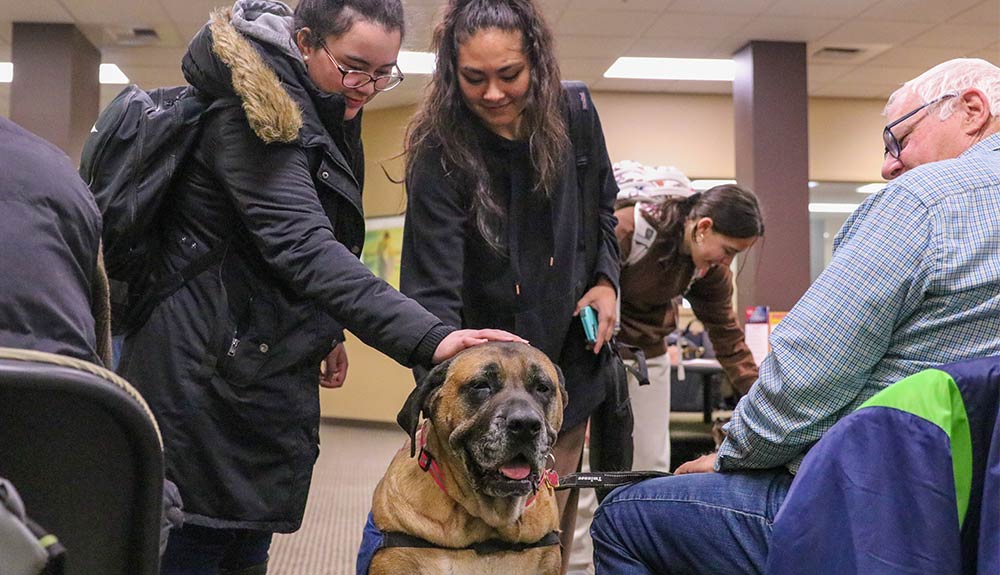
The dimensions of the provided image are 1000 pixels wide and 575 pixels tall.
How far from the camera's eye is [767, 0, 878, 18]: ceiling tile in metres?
6.62

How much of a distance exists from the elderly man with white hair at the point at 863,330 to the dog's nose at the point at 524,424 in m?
0.22

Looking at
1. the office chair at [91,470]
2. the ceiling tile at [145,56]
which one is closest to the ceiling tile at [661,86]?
the ceiling tile at [145,56]

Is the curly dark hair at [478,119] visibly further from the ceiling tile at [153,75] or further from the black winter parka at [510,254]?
the ceiling tile at [153,75]

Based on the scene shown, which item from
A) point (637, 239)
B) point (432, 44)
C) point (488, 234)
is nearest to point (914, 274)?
point (488, 234)

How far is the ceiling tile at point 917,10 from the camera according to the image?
660 centimetres

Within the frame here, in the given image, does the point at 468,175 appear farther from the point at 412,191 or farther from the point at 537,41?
the point at 537,41

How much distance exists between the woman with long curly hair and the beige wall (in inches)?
275

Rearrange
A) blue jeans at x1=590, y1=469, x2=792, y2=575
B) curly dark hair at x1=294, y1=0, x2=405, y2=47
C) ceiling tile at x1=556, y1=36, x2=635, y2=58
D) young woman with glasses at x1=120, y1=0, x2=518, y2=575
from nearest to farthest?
blue jeans at x1=590, y1=469, x2=792, y2=575 → young woman with glasses at x1=120, y1=0, x2=518, y2=575 → curly dark hair at x1=294, y1=0, x2=405, y2=47 → ceiling tile at x1=556, y1=36, x2=635, y2=58

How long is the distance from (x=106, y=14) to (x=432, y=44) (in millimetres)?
5842

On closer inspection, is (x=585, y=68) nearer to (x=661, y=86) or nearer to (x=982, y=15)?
(x=661, y=86)

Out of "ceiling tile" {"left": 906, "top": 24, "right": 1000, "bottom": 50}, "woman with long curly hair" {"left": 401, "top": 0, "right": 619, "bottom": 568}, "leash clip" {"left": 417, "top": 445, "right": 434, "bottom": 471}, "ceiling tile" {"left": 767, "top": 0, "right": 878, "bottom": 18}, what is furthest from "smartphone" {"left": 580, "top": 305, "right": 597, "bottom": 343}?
"ceiling tile" {"left": 906, "top": 24, "right": 1000, "bottom": 50}

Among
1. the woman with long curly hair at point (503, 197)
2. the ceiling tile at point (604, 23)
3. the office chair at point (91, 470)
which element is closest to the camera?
the office chair at point (91, 470)

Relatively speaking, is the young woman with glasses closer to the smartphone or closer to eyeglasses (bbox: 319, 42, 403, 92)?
eyeglasses (bbox: 319, 42, 403, 92)

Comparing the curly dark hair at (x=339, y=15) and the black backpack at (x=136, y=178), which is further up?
the curly dark hair at (x=339, y=15)
